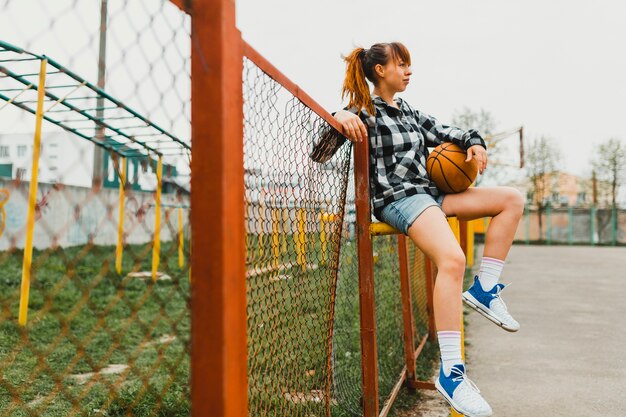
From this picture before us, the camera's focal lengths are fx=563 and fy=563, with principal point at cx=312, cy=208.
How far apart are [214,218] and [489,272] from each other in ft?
6.34

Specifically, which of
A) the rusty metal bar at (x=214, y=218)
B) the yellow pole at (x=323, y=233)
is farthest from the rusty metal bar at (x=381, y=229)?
the rusty metal bar at (x=214, y=218)

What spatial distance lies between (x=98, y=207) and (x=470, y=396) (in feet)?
41.1

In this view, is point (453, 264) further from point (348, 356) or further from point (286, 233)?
point (348, 356)

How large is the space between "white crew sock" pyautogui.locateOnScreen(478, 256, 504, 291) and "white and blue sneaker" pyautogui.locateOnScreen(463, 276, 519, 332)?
0.8 inches

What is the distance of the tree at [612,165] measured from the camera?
29969 mm

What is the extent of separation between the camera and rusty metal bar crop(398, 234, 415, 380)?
151 inches

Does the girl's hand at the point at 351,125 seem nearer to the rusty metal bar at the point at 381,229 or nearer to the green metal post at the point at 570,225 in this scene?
the rusty metal bar at the point at 381,229

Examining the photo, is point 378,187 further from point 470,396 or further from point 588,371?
point 588,371

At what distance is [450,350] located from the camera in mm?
2316

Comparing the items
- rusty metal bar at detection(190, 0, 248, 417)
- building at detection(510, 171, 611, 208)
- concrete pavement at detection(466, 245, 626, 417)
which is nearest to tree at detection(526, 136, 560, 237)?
building at detection(510, 171, 611, 208)

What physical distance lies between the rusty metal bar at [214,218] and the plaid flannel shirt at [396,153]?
1.62 meters

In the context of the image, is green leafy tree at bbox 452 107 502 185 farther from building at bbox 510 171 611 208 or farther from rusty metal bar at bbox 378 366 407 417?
rusty metal bar at bbox 378 366 407 417

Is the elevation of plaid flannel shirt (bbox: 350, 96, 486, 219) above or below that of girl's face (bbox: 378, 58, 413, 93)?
below

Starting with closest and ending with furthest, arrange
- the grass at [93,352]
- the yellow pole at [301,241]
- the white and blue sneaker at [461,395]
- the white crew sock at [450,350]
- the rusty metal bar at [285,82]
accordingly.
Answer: the rusty metal bar at [285,82], the grass at [93,352], the white and blue sneaker at [461,395], the white crew sock at [450,350], the yellow pole at [301,241]
